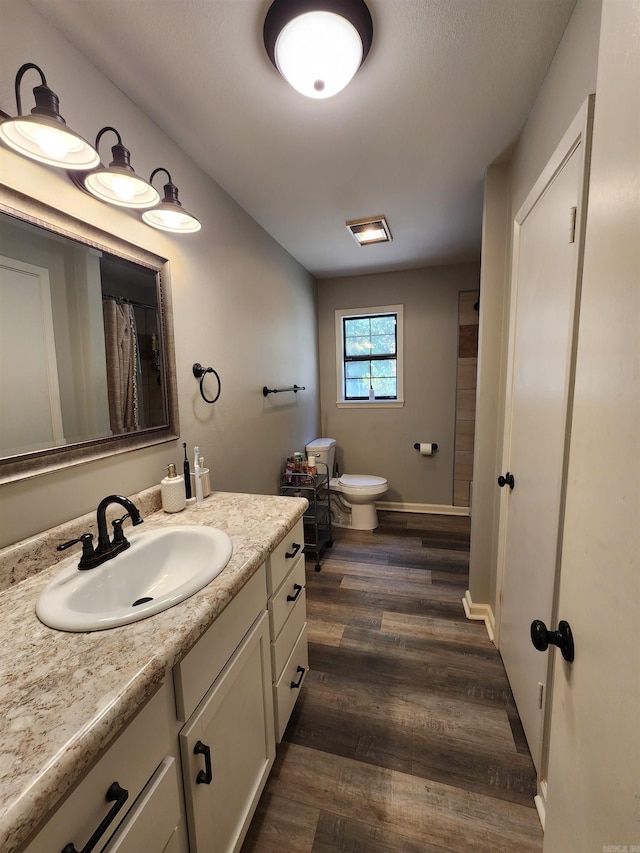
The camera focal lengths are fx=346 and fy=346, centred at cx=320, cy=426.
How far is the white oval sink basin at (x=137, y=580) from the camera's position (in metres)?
0.73

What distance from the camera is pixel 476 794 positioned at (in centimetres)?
118

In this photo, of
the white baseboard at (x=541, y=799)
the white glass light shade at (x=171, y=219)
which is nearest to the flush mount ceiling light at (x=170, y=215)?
the white glass light shade at (x=171, y=219)

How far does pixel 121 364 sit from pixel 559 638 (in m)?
1.45

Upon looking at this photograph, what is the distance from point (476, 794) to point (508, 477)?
1.15 m

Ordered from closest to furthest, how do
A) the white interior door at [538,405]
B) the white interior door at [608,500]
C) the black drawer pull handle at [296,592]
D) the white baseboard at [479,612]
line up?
the white interior door at [608,500], the white interior door at [538,405], the black drawer pull handle at [296,592], the white baseboard at [479,612]

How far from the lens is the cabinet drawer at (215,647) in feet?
2.39

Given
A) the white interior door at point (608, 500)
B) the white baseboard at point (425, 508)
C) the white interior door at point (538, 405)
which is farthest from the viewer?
the white baseboard at point (425, 508)

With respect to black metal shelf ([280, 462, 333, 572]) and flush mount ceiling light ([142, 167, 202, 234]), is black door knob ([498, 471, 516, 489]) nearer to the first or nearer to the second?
black metal shelf ([280, 462, 333, 572])

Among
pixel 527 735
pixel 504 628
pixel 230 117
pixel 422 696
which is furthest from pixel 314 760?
pixel 230 117

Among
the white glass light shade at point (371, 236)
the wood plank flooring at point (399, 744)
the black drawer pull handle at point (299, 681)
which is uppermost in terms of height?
the white glass light shade at point (371, 236)

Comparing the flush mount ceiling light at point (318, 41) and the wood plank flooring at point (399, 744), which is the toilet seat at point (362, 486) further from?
the flush mount ceiling light at point (318, 41)

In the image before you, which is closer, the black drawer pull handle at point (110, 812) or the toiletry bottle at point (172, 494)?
the black drawer pull handle at point (110, 812)

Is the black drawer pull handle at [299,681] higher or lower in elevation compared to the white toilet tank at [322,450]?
lower

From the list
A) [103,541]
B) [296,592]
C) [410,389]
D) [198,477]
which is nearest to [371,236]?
[410,389]
